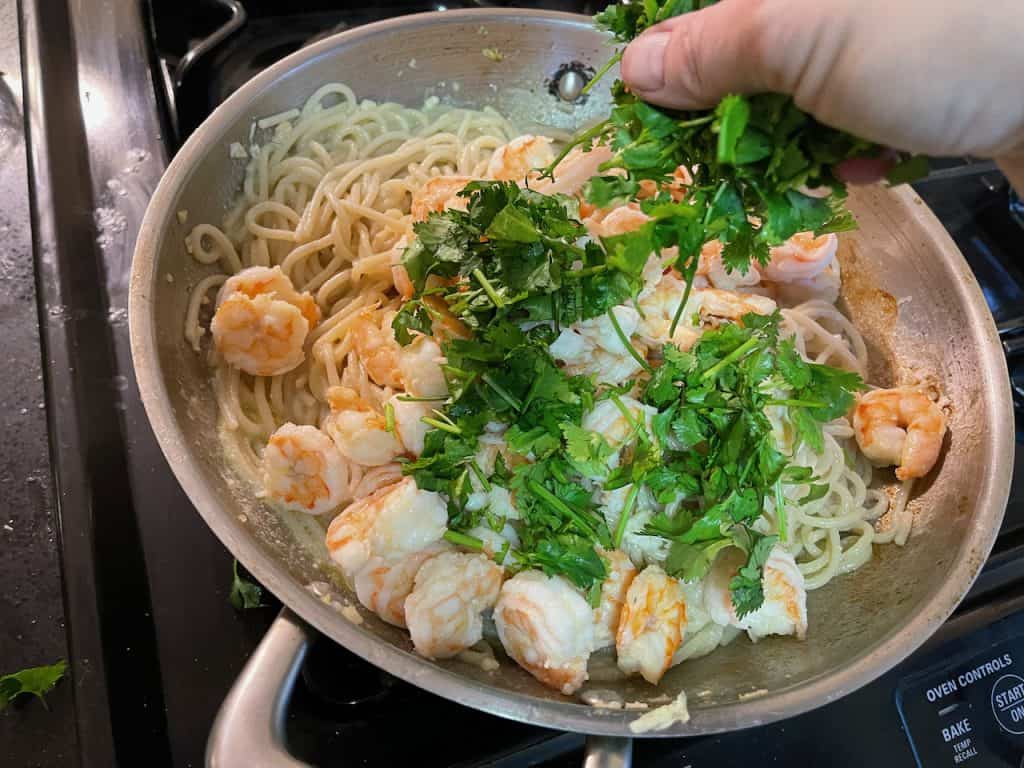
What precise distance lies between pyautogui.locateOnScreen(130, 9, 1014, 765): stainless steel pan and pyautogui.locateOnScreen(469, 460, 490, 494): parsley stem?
0.38m

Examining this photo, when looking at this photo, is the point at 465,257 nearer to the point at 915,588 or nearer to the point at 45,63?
the point at 915,588

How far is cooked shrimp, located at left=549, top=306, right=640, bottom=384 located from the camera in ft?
6.05

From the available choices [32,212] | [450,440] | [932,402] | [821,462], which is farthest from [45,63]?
[932,402]

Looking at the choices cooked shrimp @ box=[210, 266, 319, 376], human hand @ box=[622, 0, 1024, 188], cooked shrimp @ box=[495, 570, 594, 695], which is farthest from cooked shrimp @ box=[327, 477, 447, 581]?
human hand @ box=[622, 0, 1024, 188]

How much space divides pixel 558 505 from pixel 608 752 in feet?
1.67

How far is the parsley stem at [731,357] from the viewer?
1.83 m

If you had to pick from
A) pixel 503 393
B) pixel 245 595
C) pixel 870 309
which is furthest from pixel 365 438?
pixel 870 309

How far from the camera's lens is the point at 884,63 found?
1.11 meters

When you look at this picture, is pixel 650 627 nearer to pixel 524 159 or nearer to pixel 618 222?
pixel 618 222

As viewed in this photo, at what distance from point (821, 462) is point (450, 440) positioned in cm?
105

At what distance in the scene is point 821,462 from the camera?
213cm

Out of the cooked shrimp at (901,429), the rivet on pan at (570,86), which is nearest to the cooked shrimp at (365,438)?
the cooked shrimp at (901,429)

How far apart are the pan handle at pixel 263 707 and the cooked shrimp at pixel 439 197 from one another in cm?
110

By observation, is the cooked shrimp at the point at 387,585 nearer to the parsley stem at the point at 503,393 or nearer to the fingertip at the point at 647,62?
the parsley stem at the point at 503,393
